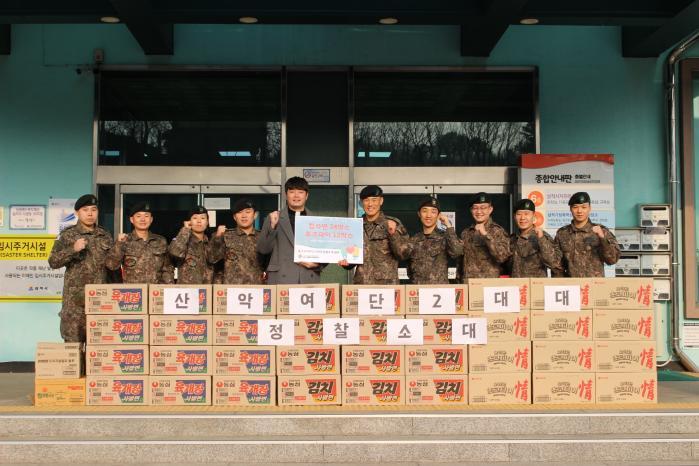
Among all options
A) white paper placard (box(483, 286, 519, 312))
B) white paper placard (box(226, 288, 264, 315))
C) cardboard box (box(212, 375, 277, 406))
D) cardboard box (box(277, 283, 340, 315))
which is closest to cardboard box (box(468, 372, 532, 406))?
white paper placard (box(483, 286, 519, 312))

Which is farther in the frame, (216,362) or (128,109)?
(128,109)

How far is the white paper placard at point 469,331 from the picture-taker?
5.53 meters

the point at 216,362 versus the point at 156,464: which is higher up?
the point at 216,362

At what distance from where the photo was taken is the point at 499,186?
8.83m

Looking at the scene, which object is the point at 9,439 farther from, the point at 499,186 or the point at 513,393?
the point at 499,186

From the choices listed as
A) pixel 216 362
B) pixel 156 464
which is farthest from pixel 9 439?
pixel 216 362

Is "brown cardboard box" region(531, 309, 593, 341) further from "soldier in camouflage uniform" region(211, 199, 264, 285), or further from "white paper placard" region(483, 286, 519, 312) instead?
"soldier in camouflage uniform" region(211, 199, 264, 285)

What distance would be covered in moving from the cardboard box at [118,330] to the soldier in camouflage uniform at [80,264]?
2.19 feet

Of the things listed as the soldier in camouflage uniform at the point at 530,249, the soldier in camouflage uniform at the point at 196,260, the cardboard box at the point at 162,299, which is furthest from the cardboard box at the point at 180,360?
the soldier in camouflage uniform at the point at 530,249

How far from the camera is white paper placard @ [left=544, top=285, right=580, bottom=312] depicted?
5.61m

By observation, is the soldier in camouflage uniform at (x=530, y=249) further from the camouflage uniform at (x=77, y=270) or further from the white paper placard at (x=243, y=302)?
the camouflage uniform at (x=77, y=270)

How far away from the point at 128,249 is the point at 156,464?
1930 millimetres

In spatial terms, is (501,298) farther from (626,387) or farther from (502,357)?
(626,387)

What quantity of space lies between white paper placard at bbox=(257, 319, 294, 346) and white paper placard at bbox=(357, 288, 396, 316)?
56 centimetres
